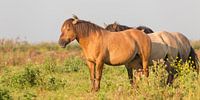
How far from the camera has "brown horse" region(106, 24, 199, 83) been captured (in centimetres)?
1235

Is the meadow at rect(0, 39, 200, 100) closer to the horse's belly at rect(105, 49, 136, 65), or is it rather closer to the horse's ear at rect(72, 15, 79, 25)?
the horse's belly at rect(105, 49, 136, 65)

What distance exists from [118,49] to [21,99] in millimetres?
3070

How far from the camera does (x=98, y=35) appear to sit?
11188 millimetres

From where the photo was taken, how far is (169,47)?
497 inches

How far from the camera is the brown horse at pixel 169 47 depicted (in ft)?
40.5

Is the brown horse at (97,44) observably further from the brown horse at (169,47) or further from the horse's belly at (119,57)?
the brown horse at (169,47)

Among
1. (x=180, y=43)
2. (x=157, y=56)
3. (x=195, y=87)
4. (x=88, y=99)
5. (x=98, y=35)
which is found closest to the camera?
(x=195, y=87)

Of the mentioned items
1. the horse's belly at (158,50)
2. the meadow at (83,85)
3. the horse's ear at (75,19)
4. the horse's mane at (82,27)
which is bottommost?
the meadow at (83,85)

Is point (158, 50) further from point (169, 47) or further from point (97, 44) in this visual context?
point (97, 44)

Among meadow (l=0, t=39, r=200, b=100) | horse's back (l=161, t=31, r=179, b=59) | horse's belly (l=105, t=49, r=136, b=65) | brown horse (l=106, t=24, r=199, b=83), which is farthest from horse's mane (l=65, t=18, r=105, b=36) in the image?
horse's back (l=161, t=31, r=179, b=59)

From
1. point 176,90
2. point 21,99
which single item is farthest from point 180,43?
point 21,99

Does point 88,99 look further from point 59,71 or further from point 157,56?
point 59,71

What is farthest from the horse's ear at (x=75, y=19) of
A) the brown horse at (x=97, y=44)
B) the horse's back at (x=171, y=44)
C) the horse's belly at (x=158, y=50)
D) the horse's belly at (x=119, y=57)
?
the horse's back at (x=171, y=44)

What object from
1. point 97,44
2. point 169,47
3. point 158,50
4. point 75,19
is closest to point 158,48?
Result: point 158,50
